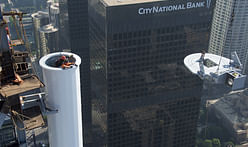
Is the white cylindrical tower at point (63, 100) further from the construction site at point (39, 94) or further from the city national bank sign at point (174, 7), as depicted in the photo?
the city national bank sign at point (174, 7)

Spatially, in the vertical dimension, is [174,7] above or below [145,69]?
above

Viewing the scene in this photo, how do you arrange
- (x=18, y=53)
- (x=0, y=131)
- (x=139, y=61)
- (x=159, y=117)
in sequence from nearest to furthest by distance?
1. (x=18, y=53)
2. (x=0, y=131)
3. (x=139, y=61)
4. (x=159, y=117)

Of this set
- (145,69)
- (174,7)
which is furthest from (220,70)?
(145,69)

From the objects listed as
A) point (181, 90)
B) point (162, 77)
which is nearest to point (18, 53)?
point (162, 77)

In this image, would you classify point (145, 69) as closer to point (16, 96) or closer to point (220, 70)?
point (220, 70)

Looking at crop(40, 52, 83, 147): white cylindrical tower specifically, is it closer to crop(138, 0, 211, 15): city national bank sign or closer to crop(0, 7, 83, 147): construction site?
crop(0, 7, 83, 147): construction site

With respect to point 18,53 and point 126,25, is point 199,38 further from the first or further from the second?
point 18,53

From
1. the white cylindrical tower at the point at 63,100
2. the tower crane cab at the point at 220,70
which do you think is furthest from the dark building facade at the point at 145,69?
the white cylindrical tower at the point at 63,100
